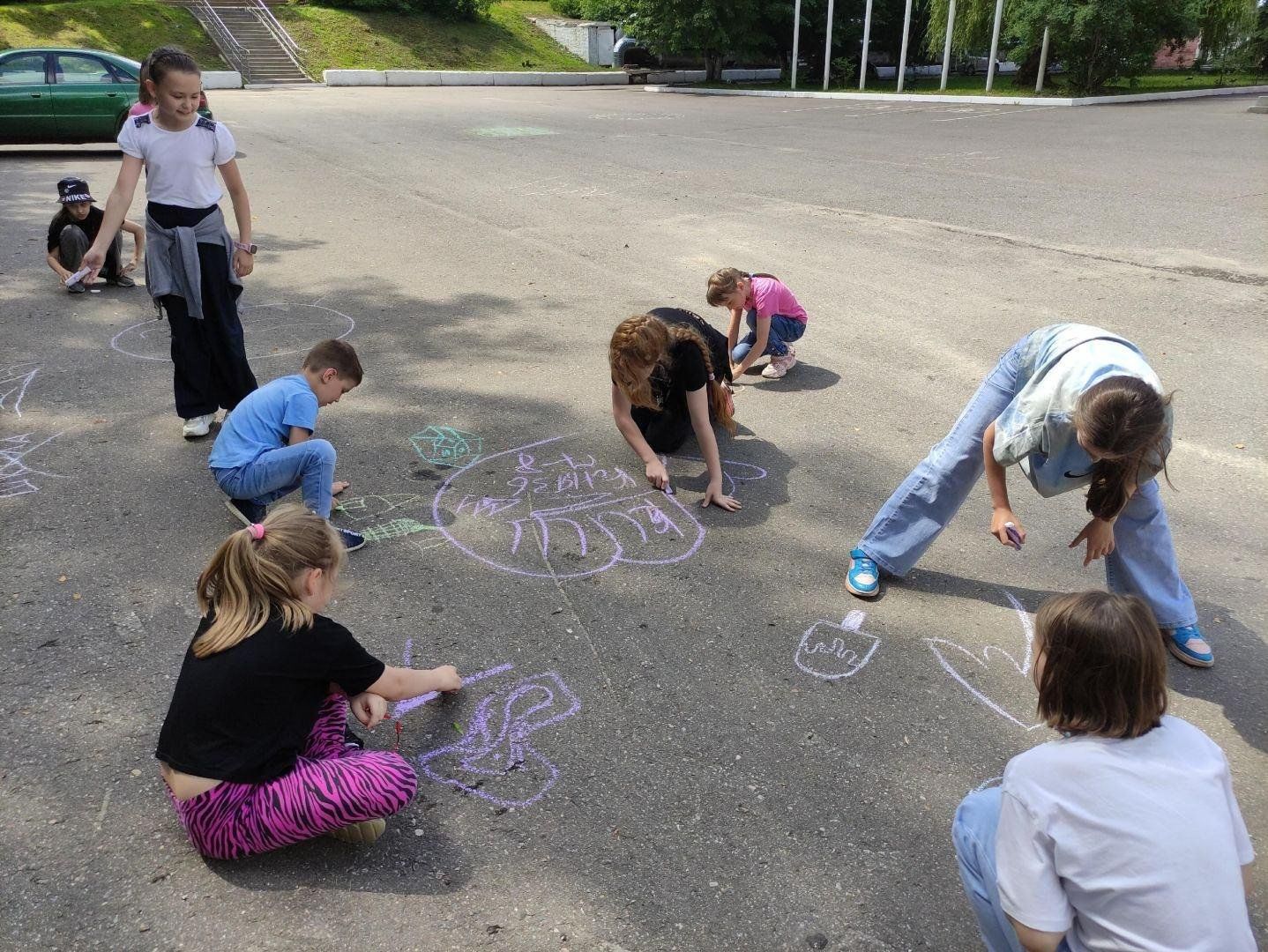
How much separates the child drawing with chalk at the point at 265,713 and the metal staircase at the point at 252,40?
3250 centimetres

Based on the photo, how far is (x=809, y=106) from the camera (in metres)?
24.9

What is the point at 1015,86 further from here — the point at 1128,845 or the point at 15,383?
the point at 1128,845

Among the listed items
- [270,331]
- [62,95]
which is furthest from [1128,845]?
[62,95]

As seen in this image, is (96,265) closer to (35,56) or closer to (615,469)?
(615,469)

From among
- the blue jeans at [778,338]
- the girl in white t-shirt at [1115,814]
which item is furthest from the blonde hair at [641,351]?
the girl in white t-shirt at [1115,814]

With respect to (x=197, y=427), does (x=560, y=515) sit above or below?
below

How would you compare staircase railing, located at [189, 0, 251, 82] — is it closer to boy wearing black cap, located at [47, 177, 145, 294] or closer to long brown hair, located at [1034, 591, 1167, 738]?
boy wearing black cap, located at [47, 177, 145, 294]

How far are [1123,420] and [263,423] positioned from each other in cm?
304

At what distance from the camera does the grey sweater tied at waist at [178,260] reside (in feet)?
14.4

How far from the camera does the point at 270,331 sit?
650cm

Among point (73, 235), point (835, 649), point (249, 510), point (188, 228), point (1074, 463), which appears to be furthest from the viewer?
point (73, 235)

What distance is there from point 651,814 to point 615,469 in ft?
7.20

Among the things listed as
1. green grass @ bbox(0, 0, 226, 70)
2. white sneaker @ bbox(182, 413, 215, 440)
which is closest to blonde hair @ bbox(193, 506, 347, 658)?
white sneaker @ bbox(182, 413, 215, 440)

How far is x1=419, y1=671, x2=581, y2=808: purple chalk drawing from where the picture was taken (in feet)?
8.65
